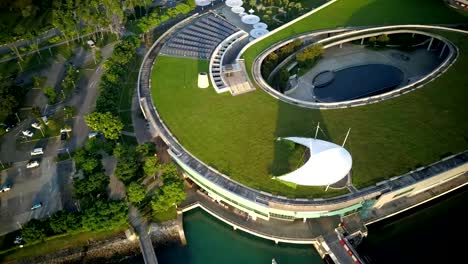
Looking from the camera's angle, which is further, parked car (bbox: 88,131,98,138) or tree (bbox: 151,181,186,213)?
parked car (bbox: 88,131,98,138)

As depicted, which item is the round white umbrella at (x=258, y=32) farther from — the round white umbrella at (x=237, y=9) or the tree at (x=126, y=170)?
the tree at (x=126, y=170)

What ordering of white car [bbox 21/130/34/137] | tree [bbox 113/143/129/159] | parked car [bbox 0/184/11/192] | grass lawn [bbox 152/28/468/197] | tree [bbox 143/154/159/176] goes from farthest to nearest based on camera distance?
white car [bbox 21/130/34/137] → tree [bbox 113/143/129/159] → parked car [bbox 0/184/11/192] → tree [bbox 143/154/159/176] → grass lawn [bbox 152/28/468/197]

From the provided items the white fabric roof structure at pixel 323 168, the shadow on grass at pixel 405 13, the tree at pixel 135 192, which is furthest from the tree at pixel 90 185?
the shadow on grass at pixel 405 13

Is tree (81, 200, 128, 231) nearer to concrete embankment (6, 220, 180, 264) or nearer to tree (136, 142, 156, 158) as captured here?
concrete embankment (6, 220, 180, 264)

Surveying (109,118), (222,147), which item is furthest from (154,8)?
(222,147)

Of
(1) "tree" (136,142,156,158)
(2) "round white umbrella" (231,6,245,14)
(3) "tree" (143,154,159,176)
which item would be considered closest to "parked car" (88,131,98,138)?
(1) "tree" (136,142,156,158)

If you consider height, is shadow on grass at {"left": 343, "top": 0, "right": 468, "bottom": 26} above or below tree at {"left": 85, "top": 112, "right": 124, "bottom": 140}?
above
